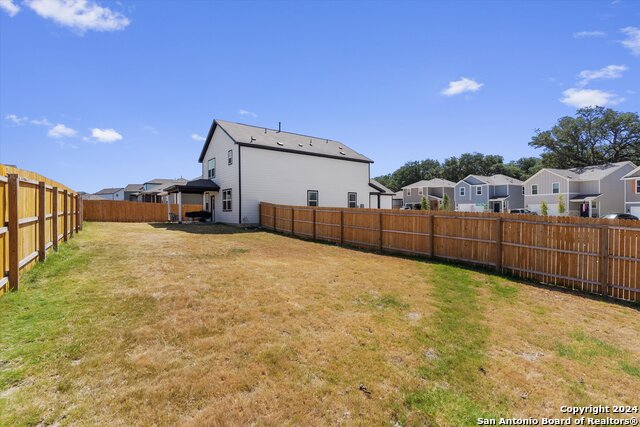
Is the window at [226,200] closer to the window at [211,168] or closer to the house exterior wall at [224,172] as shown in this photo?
the house exterior wall at [224,172]

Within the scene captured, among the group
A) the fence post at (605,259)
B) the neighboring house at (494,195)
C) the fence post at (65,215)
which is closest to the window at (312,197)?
the fence post at (65,215)

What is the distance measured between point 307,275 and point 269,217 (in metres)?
13.1

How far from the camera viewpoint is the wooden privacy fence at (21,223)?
5090 millimetres

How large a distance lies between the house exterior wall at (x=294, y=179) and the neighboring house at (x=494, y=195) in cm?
2348

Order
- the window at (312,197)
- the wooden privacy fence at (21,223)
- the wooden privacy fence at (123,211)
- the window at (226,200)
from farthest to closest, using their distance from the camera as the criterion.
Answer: the wooden privacy fence at (123,211) → the window at (312,197) → the window at (226,200) → the wooden privacy fence at (21,223)

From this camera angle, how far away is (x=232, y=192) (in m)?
22.1

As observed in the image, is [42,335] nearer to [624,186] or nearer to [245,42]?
[245,42]

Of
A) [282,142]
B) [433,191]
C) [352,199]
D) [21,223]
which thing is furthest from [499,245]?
[433,191]

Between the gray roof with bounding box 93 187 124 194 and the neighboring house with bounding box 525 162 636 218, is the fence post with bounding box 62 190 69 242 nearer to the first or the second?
the neighboring house with bounding box 525 162 636 218

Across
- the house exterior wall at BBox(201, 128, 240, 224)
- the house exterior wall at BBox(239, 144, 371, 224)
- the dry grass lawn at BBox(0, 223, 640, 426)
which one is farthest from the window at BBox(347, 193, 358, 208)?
the dry grass lawn at BBox(0, 223, 640, 426)

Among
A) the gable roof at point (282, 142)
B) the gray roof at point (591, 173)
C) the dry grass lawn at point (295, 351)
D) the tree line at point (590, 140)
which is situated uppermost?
the tree line at point (590, 140)

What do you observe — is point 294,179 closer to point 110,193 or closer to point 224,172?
point 224,172

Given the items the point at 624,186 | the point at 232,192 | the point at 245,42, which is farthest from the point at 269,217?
the point at 624,186

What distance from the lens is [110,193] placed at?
244 ft
